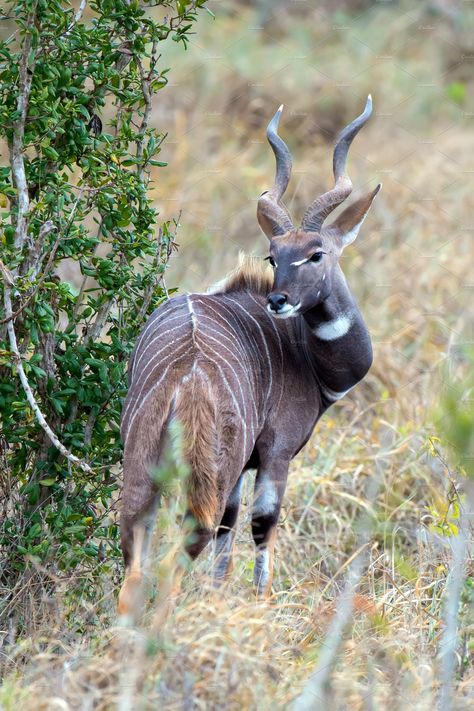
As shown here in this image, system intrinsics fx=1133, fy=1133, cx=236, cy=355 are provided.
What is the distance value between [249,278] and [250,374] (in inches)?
21.9

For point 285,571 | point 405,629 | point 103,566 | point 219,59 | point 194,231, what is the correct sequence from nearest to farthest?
point 405,629, point 103,566, point 285,571, point 194,231, point 219,59

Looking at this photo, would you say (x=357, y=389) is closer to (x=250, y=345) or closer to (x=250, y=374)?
(x=250, y=345)

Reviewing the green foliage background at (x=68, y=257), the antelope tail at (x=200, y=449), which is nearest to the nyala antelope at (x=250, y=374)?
the antelope tail at (x=200, y=449)

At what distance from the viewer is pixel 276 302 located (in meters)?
3.69

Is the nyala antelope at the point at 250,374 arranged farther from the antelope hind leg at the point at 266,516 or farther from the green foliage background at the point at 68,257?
the green foliage background at the point at 68,257

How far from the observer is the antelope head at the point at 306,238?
12.3ft

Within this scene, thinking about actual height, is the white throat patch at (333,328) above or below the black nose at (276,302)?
below

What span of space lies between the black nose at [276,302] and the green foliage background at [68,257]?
1.35 ft

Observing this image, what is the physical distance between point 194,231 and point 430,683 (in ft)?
17.8

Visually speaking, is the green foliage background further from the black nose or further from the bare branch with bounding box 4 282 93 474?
the black nose

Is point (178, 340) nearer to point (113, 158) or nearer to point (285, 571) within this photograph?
point (113, 158)

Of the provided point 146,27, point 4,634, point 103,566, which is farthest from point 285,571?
point 146,27

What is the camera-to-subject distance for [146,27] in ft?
12.3

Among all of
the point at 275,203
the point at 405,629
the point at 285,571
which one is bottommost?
the point at 285,571
